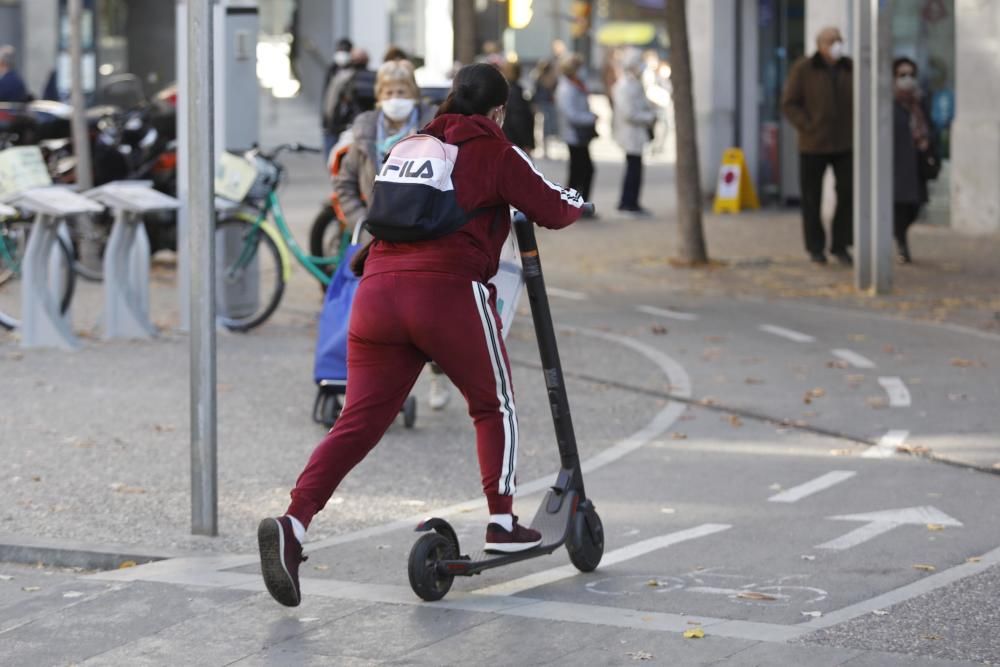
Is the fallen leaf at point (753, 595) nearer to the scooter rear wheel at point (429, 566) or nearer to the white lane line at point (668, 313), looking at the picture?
the scooter rear wheel at point (429, 566)

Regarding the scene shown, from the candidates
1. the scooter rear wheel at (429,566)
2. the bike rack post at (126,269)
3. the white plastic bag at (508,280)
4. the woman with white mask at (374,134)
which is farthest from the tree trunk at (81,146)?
the scooter rear wheel at (429,566)

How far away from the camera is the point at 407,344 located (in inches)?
235

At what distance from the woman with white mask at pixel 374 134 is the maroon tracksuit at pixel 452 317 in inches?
131

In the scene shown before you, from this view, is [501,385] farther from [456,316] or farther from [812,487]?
[812,487]

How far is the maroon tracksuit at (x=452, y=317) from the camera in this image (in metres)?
5.87

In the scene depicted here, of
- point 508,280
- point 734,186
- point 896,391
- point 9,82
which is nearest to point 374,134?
point 508,280

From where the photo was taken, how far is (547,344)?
6266mm

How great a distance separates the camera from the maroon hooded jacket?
586 centimetres

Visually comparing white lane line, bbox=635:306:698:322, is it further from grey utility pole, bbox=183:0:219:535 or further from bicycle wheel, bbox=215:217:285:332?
grey utility pole, bbox=183:0:219:535

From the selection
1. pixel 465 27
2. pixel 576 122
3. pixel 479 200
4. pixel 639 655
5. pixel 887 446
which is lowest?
pixel 639 655

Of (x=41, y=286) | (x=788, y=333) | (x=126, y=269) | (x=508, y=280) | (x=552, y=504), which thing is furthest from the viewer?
(x=788, y=333)

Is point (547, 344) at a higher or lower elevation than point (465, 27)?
lower

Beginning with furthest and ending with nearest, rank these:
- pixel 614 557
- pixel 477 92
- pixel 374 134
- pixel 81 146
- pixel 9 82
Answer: pixel 9 82 → pixel 81 146 → pixel 374 134 → pixel 614 557 → pixel 477 92

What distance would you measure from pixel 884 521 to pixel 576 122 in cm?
1478
